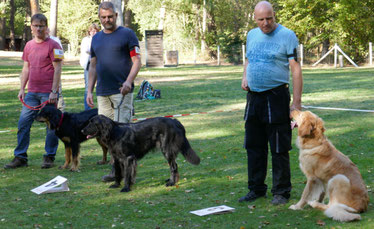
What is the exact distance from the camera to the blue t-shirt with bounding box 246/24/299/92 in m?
5.32

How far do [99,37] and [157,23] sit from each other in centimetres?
4939

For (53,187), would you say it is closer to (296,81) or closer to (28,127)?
(28,127)

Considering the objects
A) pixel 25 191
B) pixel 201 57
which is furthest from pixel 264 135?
pixel 201 57

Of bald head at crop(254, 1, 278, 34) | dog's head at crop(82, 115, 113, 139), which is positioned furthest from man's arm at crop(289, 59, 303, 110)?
dog's head at crop(82, 115, 113, 139)

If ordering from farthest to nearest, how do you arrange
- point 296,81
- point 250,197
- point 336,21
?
point 336,21, point 250,197, point 296,81

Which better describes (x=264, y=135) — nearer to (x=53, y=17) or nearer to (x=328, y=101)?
(x=328, y=101)

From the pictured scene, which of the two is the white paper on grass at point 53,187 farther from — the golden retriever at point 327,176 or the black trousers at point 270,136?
the golden retriever at point 327,176

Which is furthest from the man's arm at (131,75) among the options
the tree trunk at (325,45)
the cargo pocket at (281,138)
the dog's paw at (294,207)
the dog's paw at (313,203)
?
the tree trunk at (325,45)

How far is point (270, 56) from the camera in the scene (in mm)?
5379

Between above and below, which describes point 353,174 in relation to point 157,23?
below

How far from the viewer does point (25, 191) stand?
6809 mm

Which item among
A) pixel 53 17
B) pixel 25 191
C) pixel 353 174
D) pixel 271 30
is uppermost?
pixel 53 17

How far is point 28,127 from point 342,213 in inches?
210

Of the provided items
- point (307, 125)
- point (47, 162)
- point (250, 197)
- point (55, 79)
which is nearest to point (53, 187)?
point (47, 162)
